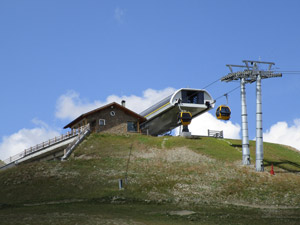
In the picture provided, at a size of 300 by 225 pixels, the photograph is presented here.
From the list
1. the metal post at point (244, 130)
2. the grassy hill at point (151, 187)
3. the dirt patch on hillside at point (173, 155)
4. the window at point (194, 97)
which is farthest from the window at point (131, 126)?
the metal post at point (244, 130)

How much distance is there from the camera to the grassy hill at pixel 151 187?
3194 centimetres

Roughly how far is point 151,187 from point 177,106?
31953mm

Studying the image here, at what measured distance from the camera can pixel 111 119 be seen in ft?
231

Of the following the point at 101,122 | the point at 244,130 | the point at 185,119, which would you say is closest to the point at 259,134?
the point at 244,130

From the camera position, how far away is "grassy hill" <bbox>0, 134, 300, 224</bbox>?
105ft

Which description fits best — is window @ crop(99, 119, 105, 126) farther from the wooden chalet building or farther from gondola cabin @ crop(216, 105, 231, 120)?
gondola cabin @ crop(216, 105, 231, 120)

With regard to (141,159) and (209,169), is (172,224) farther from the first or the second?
(141,159)

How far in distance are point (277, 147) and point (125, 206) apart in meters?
43.5

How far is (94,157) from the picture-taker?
56594 millimetres

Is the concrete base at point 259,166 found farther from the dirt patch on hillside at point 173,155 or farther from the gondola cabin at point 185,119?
the gondola cabin at point 185,119

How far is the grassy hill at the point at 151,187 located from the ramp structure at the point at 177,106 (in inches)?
425

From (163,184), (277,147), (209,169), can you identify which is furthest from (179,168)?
(277,147)

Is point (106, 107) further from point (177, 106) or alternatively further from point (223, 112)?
point (223, 112)

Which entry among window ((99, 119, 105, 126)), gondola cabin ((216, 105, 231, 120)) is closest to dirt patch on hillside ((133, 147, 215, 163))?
gondola cabin ((216, 105, 231, 120))
